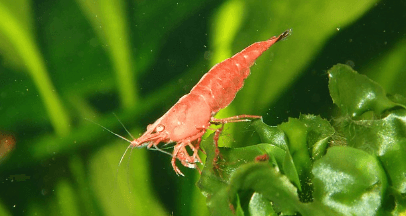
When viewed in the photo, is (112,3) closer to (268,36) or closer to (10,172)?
(268,36)

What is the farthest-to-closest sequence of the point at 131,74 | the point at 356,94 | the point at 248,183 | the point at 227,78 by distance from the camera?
the point at 227,78 → the point at 131,74 → the point at 356,94 → the point at 248,183

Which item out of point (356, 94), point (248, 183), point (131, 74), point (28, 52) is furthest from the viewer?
point (131, 74)

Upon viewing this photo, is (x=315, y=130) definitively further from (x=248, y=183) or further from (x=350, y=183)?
(x=248, y=183)

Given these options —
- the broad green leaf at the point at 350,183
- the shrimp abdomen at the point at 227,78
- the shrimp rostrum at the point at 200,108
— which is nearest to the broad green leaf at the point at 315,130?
the broad green leaf at the point at 350,183

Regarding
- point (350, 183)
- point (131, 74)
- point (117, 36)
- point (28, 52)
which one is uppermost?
point (28, 52)

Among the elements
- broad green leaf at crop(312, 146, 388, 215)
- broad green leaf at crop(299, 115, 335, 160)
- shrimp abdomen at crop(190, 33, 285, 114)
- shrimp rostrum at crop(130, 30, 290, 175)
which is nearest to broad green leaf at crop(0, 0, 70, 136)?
shrimp rostrum at crop(130, 30, 290, 175)

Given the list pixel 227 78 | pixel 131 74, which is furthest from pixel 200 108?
pixel 131 74
